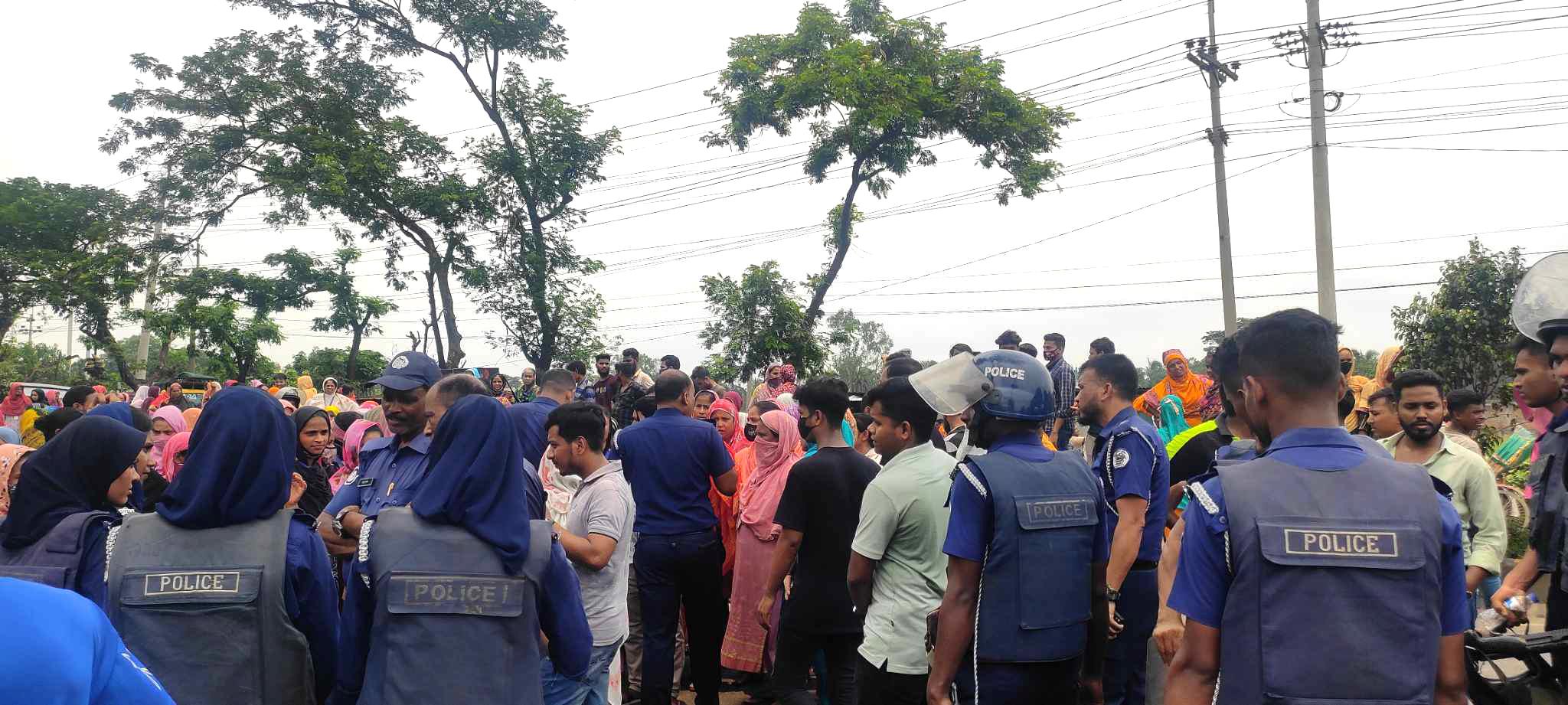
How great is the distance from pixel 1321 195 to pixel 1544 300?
14154 millimetres

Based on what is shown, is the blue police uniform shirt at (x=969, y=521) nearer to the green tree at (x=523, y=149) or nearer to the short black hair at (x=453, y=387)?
the short black hair at (x=453, y=387)

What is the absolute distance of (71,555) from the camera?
9.98 feet

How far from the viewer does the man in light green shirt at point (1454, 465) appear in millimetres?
4945

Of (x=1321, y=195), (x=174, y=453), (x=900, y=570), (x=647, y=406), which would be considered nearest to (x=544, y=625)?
(x=900, y=570)

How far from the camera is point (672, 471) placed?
18.9 feet

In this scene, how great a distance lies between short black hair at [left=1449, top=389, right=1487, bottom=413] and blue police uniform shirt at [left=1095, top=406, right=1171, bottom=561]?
2982 mm

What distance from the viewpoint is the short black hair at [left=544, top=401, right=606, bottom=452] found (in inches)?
186

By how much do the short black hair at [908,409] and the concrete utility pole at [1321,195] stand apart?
44.9 ft

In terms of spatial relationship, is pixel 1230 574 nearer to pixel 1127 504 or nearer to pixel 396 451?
pixel 1127 504

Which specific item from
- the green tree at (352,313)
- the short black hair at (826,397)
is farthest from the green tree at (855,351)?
the green tree at (352,313)

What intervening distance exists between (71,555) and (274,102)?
2155 cm

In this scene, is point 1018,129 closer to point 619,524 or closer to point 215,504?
point 619,524

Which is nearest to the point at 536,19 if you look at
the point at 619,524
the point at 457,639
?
the point at 619,524

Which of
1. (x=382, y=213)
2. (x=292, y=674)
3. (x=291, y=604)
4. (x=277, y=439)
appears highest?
(x=382, y=213)
